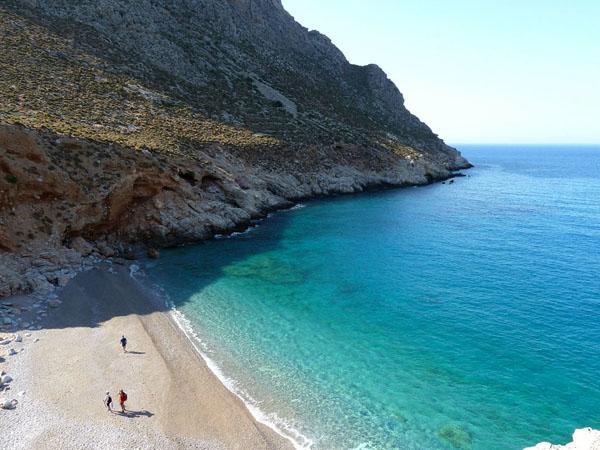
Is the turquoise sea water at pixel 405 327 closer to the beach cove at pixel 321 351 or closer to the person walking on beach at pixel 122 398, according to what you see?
the beach cove at pixel 321 351

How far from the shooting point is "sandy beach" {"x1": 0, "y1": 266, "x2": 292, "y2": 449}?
17938 millimetres

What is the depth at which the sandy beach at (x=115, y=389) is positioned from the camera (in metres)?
17.9

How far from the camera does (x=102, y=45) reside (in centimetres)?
6775

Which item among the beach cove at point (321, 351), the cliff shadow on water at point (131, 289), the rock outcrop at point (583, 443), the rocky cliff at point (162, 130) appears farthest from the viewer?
the rocky cliff at point (162, 130)

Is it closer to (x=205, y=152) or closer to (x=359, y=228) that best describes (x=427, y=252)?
(x=359, y=228)

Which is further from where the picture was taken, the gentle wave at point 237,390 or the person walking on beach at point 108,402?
the person walking on beach at point 108,402

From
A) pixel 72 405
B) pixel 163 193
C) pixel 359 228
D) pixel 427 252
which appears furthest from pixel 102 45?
pixel 72 405

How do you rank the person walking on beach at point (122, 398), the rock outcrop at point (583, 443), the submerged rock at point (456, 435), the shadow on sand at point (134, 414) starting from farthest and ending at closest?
the person walking on beach at point (122, 398), the shadow on sand at point (134, 414), the submerged rock at point (456, 435), the rock outcrop at point (583, 443)

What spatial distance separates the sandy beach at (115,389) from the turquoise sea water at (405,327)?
1.81 metres

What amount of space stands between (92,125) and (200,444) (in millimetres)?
41476

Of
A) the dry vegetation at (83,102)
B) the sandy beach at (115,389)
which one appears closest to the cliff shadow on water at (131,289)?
the sandy beach at (115,389)

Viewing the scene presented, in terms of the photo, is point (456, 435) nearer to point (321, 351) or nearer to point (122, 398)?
point (321, 351)

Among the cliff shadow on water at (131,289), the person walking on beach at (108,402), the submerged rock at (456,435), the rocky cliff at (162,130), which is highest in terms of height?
the rocky cliff at (162,130)

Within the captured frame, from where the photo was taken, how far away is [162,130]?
2192 inches
